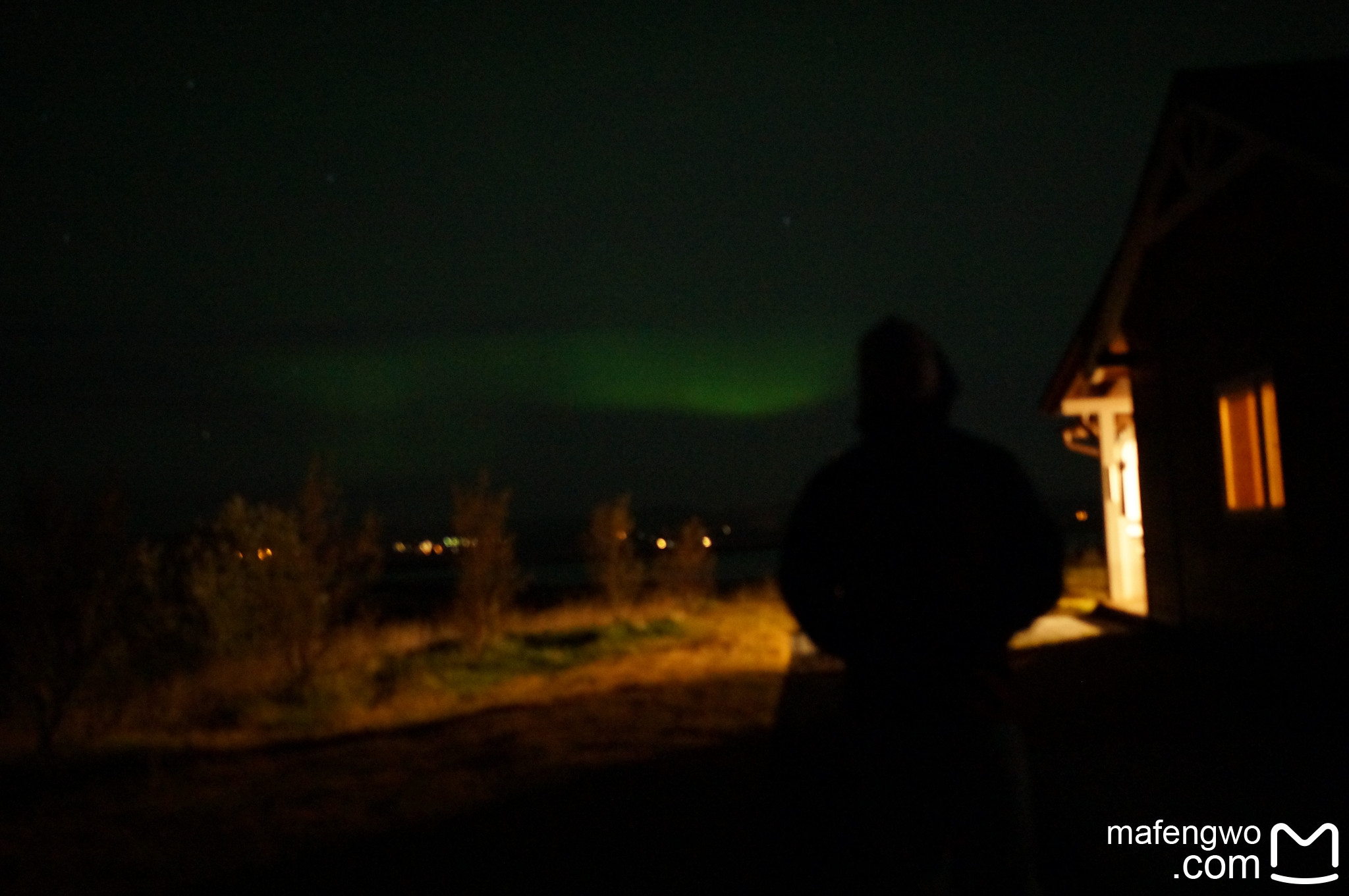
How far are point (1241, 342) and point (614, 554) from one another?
1432cm

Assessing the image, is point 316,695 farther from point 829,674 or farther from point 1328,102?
point 1328,102

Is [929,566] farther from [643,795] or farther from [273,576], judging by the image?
[273,576]

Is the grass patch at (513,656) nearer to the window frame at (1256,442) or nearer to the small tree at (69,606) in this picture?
the small tree at (69,606)

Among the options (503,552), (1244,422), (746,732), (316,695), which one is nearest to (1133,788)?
(746,732)

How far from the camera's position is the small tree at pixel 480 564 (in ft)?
57.1

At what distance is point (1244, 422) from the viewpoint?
8898 mm

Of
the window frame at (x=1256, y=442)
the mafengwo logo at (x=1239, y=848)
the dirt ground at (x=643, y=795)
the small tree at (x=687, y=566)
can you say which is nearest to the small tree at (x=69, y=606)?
the dirt ground at (x=643, y=795)

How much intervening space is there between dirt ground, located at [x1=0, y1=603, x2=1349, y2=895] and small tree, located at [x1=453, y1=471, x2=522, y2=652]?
811cm

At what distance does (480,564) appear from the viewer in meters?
17.5

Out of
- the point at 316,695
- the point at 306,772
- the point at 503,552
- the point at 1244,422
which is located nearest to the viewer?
the point at 306,772

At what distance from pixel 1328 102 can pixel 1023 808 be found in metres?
7.82

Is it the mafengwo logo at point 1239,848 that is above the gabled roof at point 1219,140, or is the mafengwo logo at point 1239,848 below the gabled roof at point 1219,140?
below

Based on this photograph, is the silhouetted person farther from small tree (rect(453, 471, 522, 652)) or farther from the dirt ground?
small tree (rect(453, 471, 522, 652))

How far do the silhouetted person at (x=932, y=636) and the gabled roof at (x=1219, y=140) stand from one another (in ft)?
18.4
